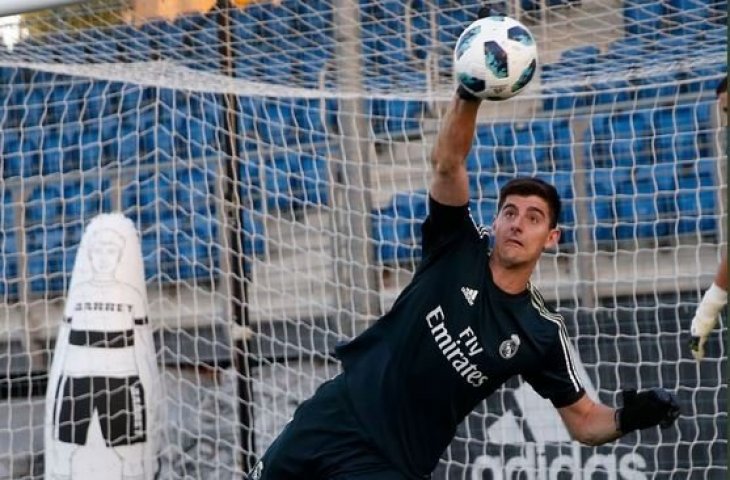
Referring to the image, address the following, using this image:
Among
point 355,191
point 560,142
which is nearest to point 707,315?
point 560,142

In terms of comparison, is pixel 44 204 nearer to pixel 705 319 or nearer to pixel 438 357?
pixel 705 319

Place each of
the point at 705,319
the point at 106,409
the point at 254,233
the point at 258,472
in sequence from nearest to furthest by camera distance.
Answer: the point at 258,472 → the point at 705,319 → the point at 106,409 → the point at 254,233

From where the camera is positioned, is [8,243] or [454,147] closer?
[454,147]

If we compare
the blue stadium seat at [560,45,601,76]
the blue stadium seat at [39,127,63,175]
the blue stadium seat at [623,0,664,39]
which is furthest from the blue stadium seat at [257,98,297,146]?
the blue stadium seat at [623,0,664,39]

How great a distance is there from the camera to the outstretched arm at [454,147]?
11.1ft

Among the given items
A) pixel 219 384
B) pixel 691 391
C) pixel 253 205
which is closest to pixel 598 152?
pixel 691 391

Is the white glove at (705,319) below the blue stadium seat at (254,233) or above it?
below

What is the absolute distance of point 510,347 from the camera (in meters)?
3.67

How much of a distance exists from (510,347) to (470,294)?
198mm

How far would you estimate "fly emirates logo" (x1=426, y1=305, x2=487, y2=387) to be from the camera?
360cm

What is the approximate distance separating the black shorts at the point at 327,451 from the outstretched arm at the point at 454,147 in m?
0.67

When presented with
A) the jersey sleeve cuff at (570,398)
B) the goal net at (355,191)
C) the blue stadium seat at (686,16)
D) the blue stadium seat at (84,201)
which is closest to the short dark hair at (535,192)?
the jersey sleeve cuff at (570,398)

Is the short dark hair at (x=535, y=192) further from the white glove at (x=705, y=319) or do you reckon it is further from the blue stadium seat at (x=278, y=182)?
the blue stadium seat at (x=278, y=182)

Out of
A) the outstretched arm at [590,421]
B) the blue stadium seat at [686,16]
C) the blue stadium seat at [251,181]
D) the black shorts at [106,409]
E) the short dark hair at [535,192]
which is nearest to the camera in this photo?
the short dark hair at [535,192]
